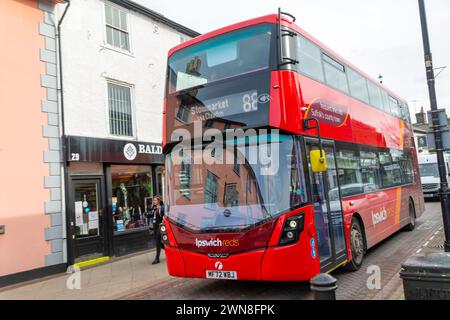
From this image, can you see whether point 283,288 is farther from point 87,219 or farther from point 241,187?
point 87,219

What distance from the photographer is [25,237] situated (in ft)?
29.3

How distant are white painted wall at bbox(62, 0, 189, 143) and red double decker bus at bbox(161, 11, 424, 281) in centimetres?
446

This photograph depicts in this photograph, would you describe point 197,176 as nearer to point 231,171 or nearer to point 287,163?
point 231,171

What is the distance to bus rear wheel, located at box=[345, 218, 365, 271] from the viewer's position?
7422 millimetres

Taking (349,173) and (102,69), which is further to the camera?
(102,69)

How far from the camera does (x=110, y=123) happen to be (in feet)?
38.1

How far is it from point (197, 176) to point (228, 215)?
862mm

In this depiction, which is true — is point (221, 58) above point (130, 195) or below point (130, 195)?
above

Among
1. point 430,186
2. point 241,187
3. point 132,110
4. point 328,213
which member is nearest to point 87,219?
point 132,110

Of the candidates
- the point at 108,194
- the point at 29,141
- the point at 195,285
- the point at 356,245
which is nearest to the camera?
the point at 195,285

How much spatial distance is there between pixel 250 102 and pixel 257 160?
3.02 ft

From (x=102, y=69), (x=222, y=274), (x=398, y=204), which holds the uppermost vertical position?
(x=102, y=69)

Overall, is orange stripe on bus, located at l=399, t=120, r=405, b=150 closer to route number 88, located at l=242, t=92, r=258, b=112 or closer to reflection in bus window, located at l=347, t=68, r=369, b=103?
reflection in bus window, located at l=347, t=68, r=369, b=103

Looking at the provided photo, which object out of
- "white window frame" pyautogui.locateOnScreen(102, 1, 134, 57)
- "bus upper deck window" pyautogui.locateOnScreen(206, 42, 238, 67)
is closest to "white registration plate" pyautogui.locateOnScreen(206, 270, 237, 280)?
"bus upper deck window" pyautogui.locateOnScreen(206, 42, 238, 67)
